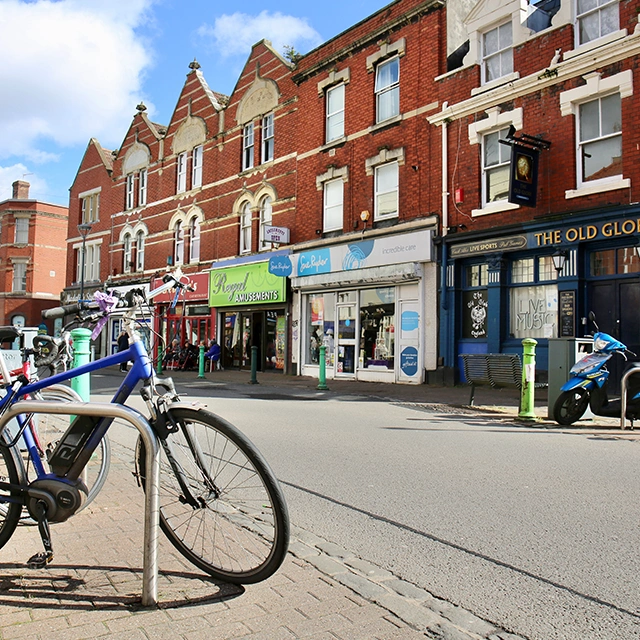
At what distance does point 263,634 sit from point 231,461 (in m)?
0.79

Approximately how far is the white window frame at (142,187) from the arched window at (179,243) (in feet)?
12.3

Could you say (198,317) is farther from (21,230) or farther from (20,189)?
(20,189)

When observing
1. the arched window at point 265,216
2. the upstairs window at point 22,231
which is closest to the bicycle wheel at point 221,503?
the arched window at point 265,216

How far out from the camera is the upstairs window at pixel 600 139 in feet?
45.3

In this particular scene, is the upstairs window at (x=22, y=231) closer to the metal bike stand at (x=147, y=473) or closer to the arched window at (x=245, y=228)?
the arched window at (x=245, y=228)

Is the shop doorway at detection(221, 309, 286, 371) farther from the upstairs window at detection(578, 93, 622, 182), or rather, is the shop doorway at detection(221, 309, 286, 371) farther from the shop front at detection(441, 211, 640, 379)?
the upstairs window at detection(578, 93, 622, 182)

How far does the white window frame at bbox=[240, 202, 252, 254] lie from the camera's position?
25.5 m

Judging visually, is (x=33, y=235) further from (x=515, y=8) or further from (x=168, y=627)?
(x=168, y=627)

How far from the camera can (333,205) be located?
21.2 m

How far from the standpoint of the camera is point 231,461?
3094 mm

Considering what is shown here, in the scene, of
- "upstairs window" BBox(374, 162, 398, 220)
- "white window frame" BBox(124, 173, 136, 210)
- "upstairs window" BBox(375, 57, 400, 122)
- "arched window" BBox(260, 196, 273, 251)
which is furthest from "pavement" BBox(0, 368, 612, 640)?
"white window frame" BBox(124, 173, 136, 210)

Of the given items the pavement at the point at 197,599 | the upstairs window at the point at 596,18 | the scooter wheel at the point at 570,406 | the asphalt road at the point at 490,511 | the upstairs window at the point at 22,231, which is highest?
the upstairs window at the point at 22,231

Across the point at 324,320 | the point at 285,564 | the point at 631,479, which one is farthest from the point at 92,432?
the point at 324,320

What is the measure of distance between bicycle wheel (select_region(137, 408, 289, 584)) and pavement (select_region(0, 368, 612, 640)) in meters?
0.13
